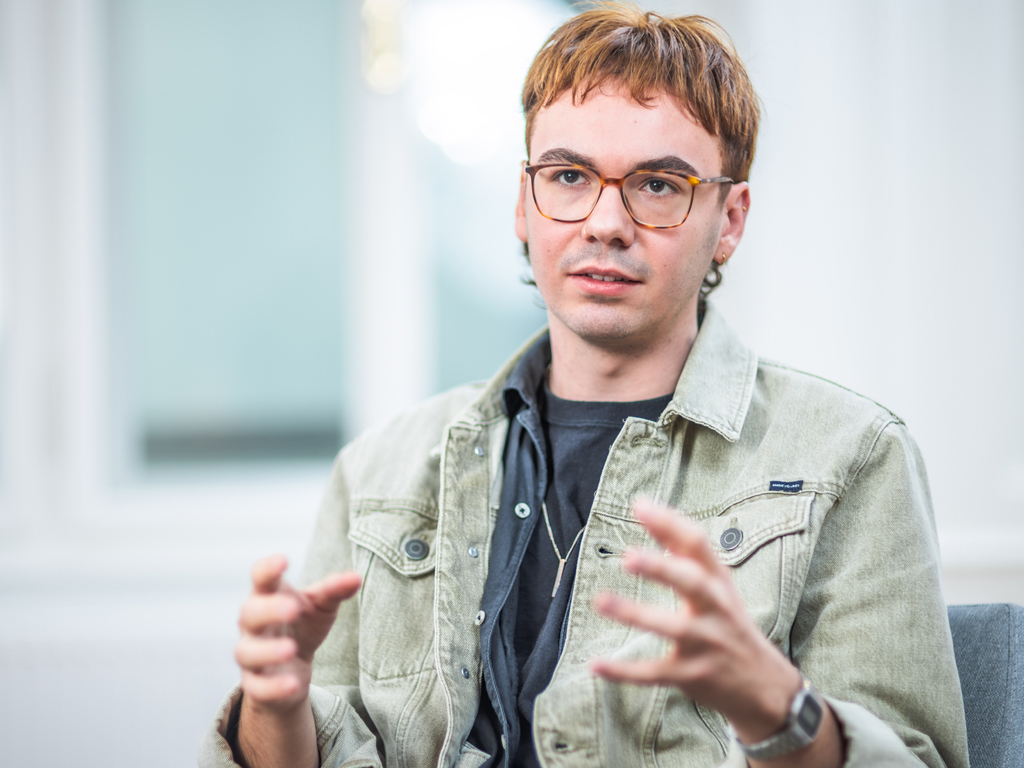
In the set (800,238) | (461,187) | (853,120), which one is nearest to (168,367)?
(461,187)

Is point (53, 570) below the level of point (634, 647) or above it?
below

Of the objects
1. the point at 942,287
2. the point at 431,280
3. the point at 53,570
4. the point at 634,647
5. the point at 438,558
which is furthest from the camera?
the point at 431,280

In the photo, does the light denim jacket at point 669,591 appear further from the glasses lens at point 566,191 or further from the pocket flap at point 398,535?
the glasses lens at point 566,191

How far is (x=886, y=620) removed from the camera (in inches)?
38.1

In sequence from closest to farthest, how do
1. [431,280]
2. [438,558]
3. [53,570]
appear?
[438,558] → [53,570] → [431,280]

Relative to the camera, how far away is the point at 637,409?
4.05 ft

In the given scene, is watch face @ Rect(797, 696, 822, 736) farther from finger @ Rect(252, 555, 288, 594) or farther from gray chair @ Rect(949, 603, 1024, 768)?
finger @ Rect(252, 555, 288, 594)

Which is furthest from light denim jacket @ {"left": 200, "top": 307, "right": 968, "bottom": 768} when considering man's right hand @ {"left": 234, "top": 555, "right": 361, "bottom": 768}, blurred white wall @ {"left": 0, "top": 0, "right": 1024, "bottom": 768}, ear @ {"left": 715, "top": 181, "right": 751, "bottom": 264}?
blurred white wall @ {"left": 0, "top": 0, "right": 1024, "bottom": 768}

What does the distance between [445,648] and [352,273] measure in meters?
1.42

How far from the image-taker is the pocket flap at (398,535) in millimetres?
1199

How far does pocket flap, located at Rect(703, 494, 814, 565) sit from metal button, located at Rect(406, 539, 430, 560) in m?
0.41

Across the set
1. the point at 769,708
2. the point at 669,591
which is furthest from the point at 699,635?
the point at 669,591

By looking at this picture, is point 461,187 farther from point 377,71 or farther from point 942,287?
point 942,287

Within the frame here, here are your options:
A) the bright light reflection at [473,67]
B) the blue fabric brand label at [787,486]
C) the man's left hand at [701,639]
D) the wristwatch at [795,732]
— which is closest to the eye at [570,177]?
the blue fabric brand label at [787,486]
